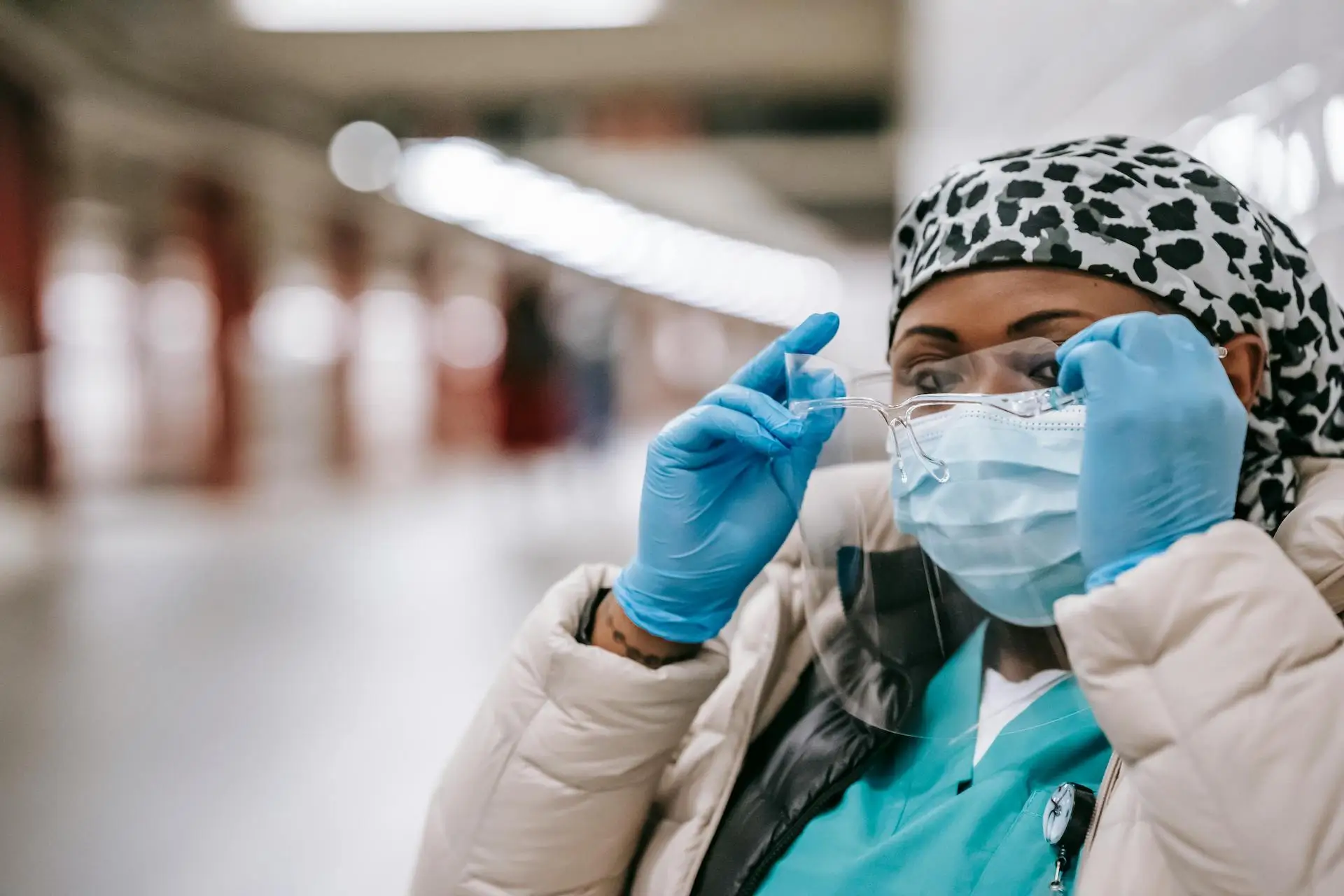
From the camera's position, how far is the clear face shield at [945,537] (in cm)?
97

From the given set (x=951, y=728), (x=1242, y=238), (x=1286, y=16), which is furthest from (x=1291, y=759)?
(x=1286, y=16)

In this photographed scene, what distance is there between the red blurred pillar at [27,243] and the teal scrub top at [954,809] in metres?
8.36

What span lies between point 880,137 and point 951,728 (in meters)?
7.78

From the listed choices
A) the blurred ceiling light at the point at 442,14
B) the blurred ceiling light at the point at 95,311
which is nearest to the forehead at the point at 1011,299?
the blurred ceiling light at the point at 442,14

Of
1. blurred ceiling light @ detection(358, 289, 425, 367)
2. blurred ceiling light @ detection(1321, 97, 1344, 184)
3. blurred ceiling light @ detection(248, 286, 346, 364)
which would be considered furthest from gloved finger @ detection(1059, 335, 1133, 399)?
blurred ceiling light @ detection(358, 289, 425, 367)

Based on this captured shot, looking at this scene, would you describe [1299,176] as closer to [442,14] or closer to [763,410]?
[763,410]

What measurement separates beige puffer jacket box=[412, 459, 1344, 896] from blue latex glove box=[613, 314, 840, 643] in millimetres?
59

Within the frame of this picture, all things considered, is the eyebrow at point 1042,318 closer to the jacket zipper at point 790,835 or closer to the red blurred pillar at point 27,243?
the jacket zipper at point 790,835

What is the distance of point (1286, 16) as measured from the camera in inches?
55.4

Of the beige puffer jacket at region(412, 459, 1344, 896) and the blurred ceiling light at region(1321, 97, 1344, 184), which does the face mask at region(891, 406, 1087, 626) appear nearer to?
the beige puffer jacket at region(412, 459, 1344, 896)

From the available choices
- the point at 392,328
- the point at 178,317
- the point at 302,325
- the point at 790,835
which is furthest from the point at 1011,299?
the point at 392,328

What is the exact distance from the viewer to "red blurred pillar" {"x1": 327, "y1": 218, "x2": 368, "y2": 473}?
12508 millimetres

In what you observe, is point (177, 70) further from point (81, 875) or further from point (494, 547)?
point (81, 875)

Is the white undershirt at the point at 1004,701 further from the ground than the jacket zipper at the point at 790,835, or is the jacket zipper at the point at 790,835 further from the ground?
the white undershirt at the point at 1004,701
